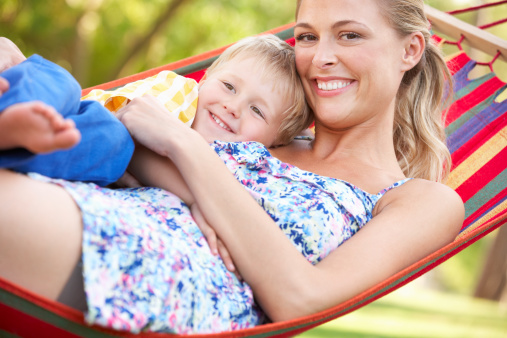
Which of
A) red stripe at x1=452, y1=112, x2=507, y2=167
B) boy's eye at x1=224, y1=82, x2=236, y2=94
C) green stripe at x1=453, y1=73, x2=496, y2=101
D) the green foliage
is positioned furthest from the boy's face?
the green foliage

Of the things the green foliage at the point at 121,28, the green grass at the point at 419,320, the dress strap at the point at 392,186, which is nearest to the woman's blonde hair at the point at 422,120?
the dress strap at the point at 392,186

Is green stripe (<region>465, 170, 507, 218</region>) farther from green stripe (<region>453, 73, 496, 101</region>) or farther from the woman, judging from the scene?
green stripe (<region>453, 73, 496, 101</region>)

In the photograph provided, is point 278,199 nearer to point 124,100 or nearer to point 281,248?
point 281,248

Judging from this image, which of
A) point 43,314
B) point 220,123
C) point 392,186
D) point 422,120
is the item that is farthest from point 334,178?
point 43,314

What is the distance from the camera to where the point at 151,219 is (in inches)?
55.4

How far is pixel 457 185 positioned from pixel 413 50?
0.58 m

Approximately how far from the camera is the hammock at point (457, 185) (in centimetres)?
115

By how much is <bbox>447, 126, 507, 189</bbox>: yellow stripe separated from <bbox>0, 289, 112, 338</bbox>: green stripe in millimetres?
1589

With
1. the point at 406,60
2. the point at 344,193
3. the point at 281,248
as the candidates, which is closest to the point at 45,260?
the point at 281,248

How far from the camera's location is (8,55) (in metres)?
1.57

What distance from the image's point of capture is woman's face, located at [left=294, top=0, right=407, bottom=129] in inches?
73.9

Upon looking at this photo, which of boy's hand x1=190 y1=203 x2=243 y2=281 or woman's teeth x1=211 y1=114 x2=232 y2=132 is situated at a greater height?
woman's teeth x1=211 y1=114 x2=232 y2=132

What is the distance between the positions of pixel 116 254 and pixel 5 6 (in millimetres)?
7493

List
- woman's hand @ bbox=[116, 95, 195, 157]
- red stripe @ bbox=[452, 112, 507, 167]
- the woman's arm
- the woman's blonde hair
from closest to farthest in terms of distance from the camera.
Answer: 1. the woman's arm
2. woman's hand @ bbox=[116, 95, 195, 157]
3. the woman's blonde hair
4. red stripe @ bbox=[452, 112, 507, 167]
